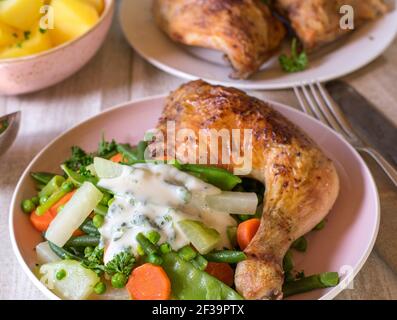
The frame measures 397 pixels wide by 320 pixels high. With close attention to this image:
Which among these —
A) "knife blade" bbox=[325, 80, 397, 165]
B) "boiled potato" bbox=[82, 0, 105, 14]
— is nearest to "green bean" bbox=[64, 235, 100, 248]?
"knife blade" bbox=[325, 80, 397, 165]

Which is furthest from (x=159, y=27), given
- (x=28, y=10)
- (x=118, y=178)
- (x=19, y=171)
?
(x=118, y=178)

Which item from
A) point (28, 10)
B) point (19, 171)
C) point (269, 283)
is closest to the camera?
point (269, 283)

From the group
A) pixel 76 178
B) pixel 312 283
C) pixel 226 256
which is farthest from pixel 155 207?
pixel 312 283

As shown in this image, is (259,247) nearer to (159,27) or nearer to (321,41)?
(321,41)

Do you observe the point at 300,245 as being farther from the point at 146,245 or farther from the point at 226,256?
the point at 146,245

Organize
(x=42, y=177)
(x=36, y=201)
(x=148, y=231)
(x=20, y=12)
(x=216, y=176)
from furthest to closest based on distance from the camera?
(x=20, y=12)
(x=42, y=177)
(x=36, y=201)
(x=216, y=176)
(x=148, y=231)

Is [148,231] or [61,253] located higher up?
[148,231]

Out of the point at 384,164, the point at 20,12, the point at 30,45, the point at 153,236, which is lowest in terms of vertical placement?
the point at 384,164
